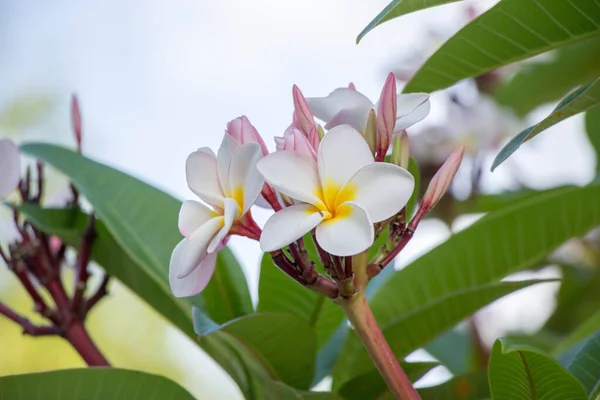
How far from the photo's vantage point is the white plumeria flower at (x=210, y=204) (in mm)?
463

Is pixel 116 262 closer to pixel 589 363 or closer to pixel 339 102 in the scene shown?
pixel 339 102

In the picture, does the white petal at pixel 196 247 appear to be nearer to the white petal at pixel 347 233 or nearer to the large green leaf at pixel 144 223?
the white petal at pixel 347 233

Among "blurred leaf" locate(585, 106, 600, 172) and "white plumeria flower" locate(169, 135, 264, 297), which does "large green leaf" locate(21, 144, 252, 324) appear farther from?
"blurred leaf" locate(585, 106, 600, 172)

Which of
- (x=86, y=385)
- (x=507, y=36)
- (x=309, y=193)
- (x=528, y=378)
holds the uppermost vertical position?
(x=507, y=36)

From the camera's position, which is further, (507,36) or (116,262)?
(116,262)

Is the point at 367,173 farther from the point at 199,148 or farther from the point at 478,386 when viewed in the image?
the point at 478,386

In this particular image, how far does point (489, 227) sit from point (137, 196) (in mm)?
366

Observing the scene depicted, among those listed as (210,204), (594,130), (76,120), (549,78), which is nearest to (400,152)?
(210,204)

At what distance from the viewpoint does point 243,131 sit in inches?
19.8

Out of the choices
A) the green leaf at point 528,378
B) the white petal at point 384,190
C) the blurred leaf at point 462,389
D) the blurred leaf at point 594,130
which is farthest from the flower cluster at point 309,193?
the blurred leaf at point 594,130

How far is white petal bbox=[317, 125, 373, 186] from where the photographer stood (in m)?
0.46

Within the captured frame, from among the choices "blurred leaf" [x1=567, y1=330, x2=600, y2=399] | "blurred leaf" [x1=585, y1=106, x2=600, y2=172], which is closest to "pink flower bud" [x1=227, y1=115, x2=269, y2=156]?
"blurred leaf" [x1=567, y1=330, x2=600, y2=399]

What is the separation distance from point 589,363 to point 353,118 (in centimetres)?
27

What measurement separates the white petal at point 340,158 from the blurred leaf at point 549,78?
93 cm
